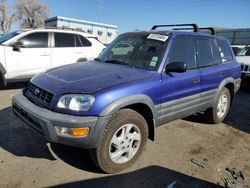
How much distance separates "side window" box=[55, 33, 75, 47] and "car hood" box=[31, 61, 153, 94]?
4191mm

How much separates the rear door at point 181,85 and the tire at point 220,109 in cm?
85

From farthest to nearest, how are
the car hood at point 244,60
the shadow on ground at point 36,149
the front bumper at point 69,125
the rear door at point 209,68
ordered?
the car hood at point 244,60 < the rear door at point 209,68 < the shadow on ground at point 36,149 < the front bumper at point 69,125

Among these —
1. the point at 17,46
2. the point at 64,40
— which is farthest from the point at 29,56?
the point at 64,40

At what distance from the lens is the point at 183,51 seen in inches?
168

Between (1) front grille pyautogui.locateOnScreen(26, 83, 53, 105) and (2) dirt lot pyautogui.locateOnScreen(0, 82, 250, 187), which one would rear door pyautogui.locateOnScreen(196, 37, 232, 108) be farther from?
(1) front grille pyautogui.locateOnScreen(26, 83, 53, 105)

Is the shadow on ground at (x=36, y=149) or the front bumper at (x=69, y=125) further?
the shadow on ground at (x=36, y=149)

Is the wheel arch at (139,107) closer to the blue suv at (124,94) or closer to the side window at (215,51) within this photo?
the blue suv at (124,94)

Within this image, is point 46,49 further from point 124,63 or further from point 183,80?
point 183,80

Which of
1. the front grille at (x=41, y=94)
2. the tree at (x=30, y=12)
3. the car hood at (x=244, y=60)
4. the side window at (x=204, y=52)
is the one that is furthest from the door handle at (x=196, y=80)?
the tree at (x=30, y=12)

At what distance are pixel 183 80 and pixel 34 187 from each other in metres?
2.57

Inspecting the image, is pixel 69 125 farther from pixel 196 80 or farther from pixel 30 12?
pixel 30 12

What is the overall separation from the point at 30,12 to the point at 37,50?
175 feet

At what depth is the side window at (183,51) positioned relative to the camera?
4.05 metres

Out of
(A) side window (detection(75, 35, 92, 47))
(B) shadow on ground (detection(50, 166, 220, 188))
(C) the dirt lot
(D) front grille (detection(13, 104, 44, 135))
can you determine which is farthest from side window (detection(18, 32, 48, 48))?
(B) shadow on ground (detection(50, 166, 220, 188))
